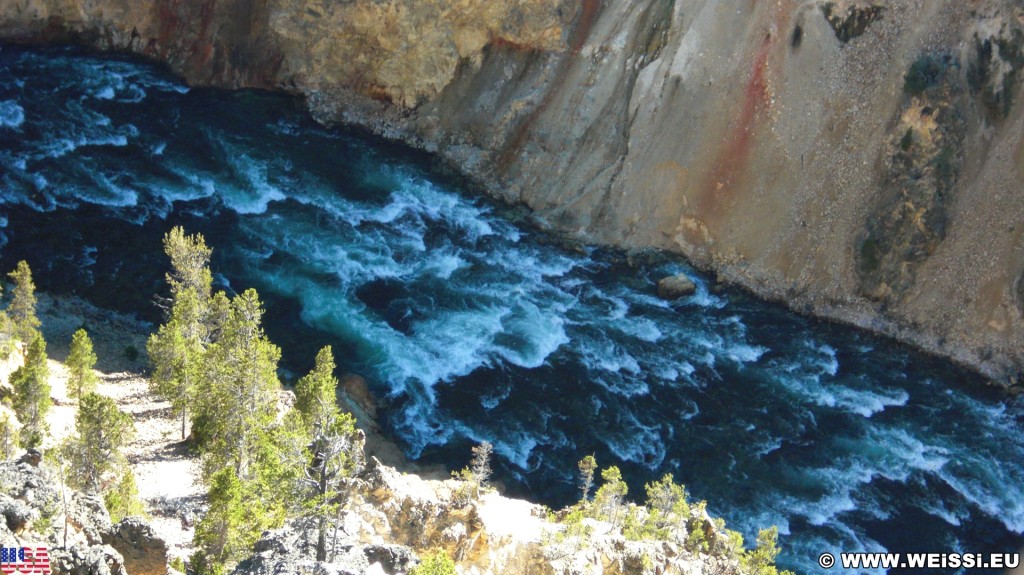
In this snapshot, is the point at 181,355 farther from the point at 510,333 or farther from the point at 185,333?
the point at 510,333

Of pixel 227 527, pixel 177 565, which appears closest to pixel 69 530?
pixel 177 565

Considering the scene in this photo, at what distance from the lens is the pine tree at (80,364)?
38.4m

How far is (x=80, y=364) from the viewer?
127 feet

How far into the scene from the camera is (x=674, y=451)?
48469 mm

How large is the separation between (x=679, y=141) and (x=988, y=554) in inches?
1112

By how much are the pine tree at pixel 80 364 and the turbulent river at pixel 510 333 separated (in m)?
12.7

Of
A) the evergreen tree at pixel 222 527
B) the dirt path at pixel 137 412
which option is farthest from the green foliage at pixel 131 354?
the evergreen tree at pixel 222 527

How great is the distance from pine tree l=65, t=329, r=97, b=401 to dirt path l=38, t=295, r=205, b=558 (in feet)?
4.77

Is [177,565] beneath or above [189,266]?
above

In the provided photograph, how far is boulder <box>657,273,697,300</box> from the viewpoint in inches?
2280

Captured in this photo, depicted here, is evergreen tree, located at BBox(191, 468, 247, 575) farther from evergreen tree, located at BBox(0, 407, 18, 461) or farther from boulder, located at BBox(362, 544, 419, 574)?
evergreen tree, located at BBox(0, 407, 18, 461)

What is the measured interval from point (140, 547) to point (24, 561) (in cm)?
643

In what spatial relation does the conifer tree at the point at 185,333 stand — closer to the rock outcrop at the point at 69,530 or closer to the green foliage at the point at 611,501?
the rock outcrop at the point at 69,530

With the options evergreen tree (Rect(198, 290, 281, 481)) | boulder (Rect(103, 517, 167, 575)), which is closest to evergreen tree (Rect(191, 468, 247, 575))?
boulder (Rect(103, 517, 167, 575))
